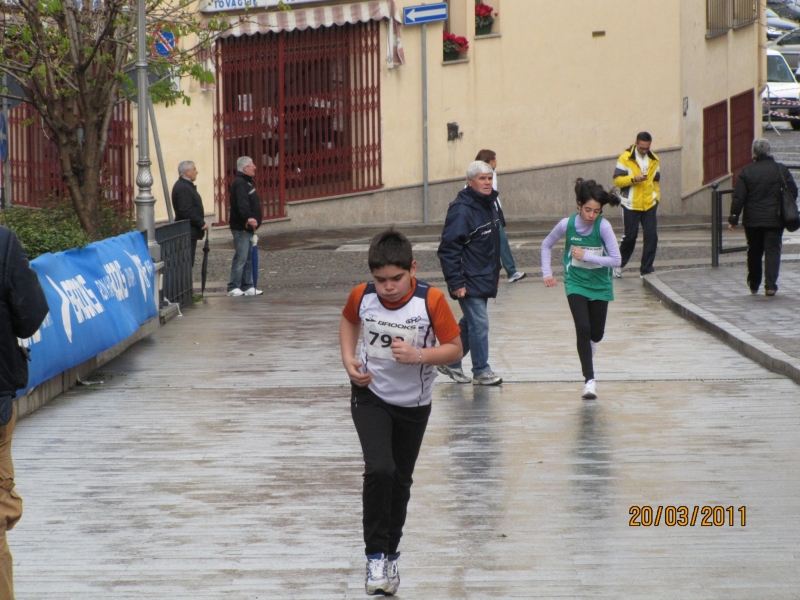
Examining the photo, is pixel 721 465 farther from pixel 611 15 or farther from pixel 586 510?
pixel 611 15

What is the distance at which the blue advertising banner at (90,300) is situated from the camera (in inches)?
376

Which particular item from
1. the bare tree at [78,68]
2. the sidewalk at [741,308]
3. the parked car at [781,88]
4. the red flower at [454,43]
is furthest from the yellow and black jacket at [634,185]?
the parked car at [781,88]

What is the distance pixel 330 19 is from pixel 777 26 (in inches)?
1445

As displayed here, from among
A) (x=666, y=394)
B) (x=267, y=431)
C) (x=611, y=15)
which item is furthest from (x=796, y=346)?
(x=611, y=15)

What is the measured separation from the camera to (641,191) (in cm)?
1705

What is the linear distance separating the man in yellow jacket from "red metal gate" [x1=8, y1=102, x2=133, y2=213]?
8.01 metres

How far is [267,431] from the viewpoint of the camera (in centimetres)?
874

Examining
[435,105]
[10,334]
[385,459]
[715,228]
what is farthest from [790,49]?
[10,334]

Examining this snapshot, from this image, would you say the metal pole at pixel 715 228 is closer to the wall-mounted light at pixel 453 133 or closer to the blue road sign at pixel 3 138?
the wall-mounted light at pixel 453 133

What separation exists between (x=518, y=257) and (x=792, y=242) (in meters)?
4.48

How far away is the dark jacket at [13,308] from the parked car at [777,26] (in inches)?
2072

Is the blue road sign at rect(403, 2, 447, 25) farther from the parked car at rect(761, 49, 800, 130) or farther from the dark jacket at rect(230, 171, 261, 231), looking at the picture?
the parked car at rect(761, 49, 800, 130)

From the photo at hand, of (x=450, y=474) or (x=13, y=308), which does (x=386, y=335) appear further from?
(x=450, y=474)

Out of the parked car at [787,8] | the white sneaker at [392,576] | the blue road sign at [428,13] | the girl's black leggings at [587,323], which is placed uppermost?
the parked car at [787,8]
